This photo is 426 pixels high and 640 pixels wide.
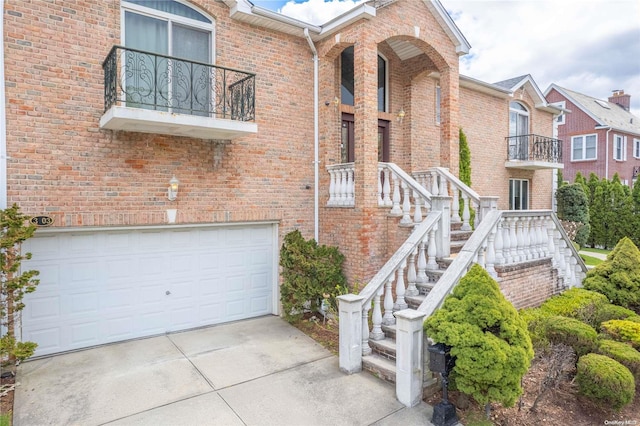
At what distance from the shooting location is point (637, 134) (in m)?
25.9

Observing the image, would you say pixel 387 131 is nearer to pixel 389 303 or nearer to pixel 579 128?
pixel 389 303

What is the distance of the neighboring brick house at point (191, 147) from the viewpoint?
5910 mm

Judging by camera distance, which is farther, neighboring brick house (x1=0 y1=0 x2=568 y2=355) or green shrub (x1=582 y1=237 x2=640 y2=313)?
green shrub (x1=582 y1=237 x2=640 y2=313)

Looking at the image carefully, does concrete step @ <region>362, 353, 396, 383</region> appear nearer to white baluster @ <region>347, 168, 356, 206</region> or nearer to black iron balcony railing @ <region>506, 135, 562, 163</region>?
white baluster @ <region>347, 168, 356, 206</region>

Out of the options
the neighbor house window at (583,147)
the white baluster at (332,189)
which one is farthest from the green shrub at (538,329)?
the neighbor house window at (583,147)

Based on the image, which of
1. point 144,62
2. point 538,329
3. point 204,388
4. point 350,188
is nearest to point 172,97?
point 144,62

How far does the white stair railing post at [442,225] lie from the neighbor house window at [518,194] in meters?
8.99

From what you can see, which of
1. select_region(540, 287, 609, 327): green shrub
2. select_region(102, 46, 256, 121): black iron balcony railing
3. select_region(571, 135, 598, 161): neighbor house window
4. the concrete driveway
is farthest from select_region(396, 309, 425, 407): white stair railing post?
select_region(571, 135, 598, 161): neighbor house window

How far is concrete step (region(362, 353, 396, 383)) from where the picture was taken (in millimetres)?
5104

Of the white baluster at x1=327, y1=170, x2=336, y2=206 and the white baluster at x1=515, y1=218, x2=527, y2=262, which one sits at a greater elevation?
the white baluster at x1=327, y1=170, x2=336, y2=206

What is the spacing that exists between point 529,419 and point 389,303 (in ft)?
7.52

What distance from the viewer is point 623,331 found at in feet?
18.3

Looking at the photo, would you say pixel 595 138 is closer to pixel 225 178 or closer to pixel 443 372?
pixel 225 178

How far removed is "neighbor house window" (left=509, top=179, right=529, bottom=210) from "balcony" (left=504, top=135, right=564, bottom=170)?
682 mm
